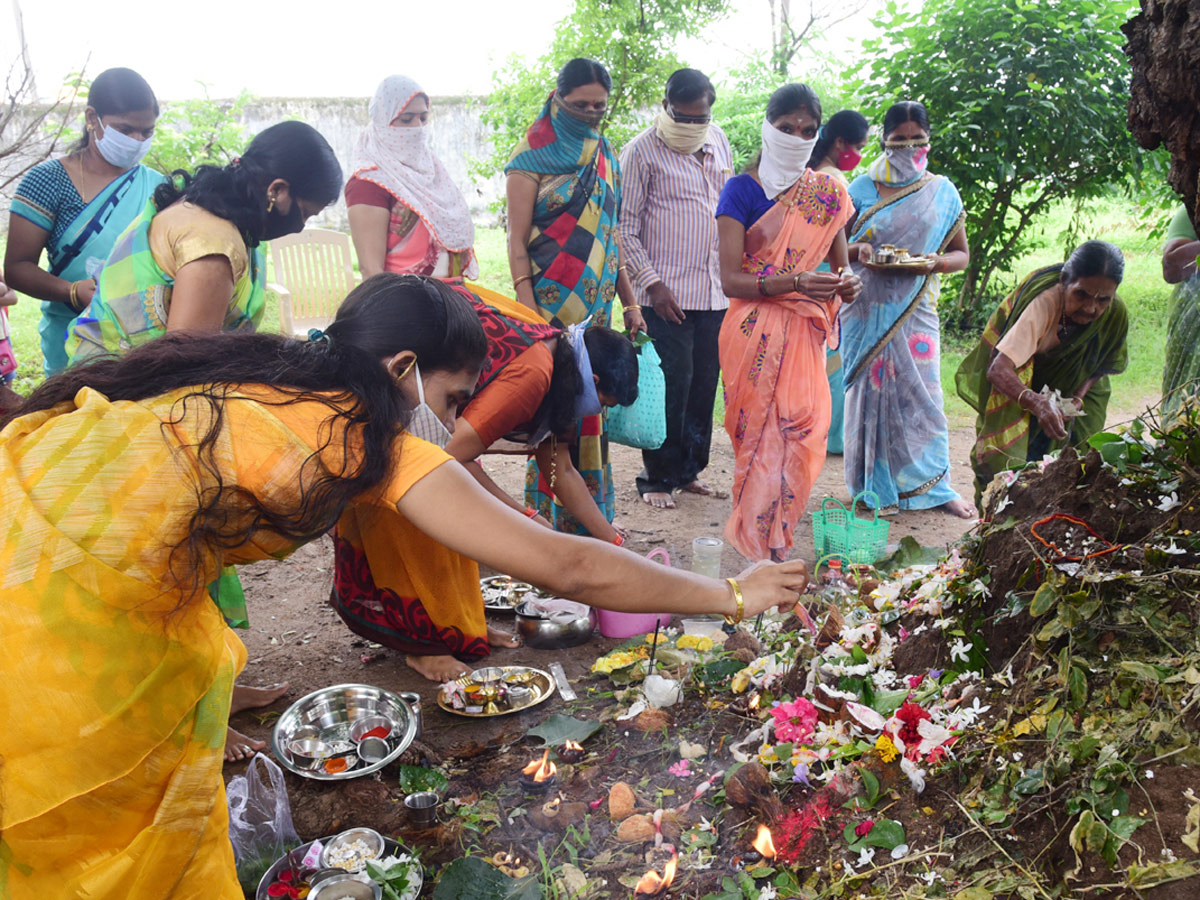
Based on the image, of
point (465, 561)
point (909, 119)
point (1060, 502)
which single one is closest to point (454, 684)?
point (465, 561)

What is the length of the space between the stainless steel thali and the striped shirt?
125 inches

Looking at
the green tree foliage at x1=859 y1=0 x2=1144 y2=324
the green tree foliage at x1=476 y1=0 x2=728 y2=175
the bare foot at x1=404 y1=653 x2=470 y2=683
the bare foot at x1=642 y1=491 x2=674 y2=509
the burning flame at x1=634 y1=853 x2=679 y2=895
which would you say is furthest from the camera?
the green tree foliage at x1=859 y1=0 x2=1144 y2=324

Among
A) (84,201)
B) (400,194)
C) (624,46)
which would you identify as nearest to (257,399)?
(84,201)

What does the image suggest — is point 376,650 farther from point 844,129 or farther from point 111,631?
point 844,129

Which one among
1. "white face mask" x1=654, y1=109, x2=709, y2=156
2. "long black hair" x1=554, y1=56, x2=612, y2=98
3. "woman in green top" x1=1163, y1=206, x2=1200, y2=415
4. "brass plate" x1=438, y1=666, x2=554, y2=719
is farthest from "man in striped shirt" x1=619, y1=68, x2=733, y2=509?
"woman in green top" x1=1163, y1=206, x2=1200, y2=415

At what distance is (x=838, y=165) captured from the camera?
517cm

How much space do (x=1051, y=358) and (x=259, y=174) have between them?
12.8 ft

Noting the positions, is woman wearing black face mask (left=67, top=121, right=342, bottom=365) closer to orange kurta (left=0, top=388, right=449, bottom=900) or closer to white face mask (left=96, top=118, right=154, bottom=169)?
white face mask (left=96, top=118, right=154, bottom=169)

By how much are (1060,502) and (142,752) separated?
249 cm

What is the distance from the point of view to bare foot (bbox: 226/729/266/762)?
2871mm

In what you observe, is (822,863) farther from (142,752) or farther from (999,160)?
(999,160)

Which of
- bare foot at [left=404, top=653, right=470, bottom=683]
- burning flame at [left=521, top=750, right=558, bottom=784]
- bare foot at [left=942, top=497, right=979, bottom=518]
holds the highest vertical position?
burning flame at [left=521, top=750, right=558, bottom=784]

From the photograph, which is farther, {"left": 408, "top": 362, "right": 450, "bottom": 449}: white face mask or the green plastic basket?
the green plastic basket

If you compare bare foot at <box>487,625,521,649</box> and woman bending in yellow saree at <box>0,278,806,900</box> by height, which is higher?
woman bending in yellow saree at <box>0,278,806,900</box>
